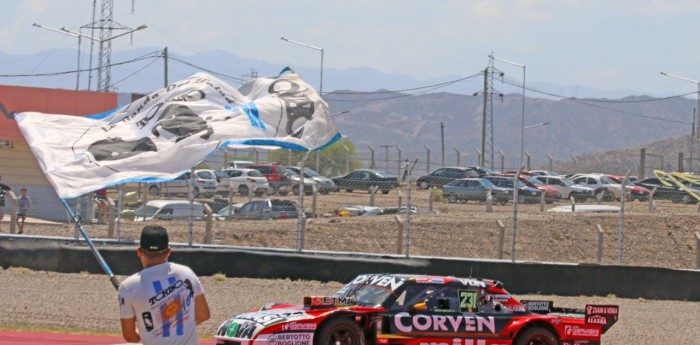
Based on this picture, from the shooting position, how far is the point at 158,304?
684cm

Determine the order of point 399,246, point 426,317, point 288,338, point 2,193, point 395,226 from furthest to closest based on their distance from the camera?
point 395,226 < point 2,193 < point 399,246 < point 426,317 < point 288,338

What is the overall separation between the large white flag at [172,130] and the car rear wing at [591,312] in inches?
144

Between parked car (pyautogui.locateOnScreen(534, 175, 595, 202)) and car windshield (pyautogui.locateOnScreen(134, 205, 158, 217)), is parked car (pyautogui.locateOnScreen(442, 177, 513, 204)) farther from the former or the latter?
parked car (pyautogui.locateOnScreen(534, 175, 595, 202))

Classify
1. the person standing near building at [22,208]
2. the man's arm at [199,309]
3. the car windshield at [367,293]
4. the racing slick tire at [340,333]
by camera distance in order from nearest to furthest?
the man's arm at [199,309] → the racing slick tire at [340,333] → the car windshield at [367,293] → the person standing near building at [22,208]

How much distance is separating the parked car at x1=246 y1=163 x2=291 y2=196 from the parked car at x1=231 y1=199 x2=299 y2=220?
350 millimetres

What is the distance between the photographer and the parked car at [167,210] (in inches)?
857

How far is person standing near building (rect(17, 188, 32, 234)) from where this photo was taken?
22.5 m

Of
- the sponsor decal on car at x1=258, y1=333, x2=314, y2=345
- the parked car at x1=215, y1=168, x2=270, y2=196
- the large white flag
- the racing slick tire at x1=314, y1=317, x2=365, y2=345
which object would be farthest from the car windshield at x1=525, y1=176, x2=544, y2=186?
the sponsor decal on car at x1=258, y1=333, x2=314, y2=345

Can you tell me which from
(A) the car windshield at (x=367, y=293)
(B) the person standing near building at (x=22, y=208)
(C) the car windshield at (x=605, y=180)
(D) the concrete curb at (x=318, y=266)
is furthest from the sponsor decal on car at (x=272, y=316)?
(C) the car windshield at (x=605, y=180)

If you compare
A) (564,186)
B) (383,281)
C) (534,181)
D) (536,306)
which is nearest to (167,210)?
(383,281)

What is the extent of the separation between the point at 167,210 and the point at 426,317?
12.0 metres

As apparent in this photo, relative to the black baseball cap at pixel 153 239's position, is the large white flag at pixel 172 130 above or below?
above

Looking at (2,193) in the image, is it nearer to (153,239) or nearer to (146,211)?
(146,211)

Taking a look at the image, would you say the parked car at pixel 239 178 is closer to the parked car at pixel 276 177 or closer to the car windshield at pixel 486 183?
the parked car at pixel 276 177
